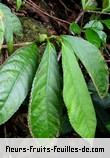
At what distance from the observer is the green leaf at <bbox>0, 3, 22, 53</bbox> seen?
3.13 feet

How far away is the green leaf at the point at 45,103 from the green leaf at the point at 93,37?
1.07 ft

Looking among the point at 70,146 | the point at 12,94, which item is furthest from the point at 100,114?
the point at 12,94

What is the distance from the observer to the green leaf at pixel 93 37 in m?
1.16

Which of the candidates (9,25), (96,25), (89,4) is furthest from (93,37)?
(9,25)

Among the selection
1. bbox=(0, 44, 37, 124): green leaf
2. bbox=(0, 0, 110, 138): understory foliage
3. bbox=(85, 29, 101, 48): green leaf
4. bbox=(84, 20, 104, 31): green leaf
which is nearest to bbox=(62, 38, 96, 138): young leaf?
bbox=(0, 0, 110, 138): understory foliage

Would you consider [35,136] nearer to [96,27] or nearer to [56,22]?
[96,27]

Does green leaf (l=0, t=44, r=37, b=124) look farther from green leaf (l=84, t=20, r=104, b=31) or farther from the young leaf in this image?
green leaf (l=84, t=20, r=104, b=31)

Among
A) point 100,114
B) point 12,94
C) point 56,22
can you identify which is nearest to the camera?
point 12,94

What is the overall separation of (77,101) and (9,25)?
34cm

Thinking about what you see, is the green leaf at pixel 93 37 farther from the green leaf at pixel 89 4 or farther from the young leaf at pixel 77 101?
the young leaf at pixel 77 101

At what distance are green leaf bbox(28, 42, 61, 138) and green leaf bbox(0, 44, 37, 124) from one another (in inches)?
1.5

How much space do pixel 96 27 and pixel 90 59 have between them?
15.9 inches

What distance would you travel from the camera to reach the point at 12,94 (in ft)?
2.72

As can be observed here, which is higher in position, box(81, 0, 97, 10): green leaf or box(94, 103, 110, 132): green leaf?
box(81, 0, 97, 10): green leaf
